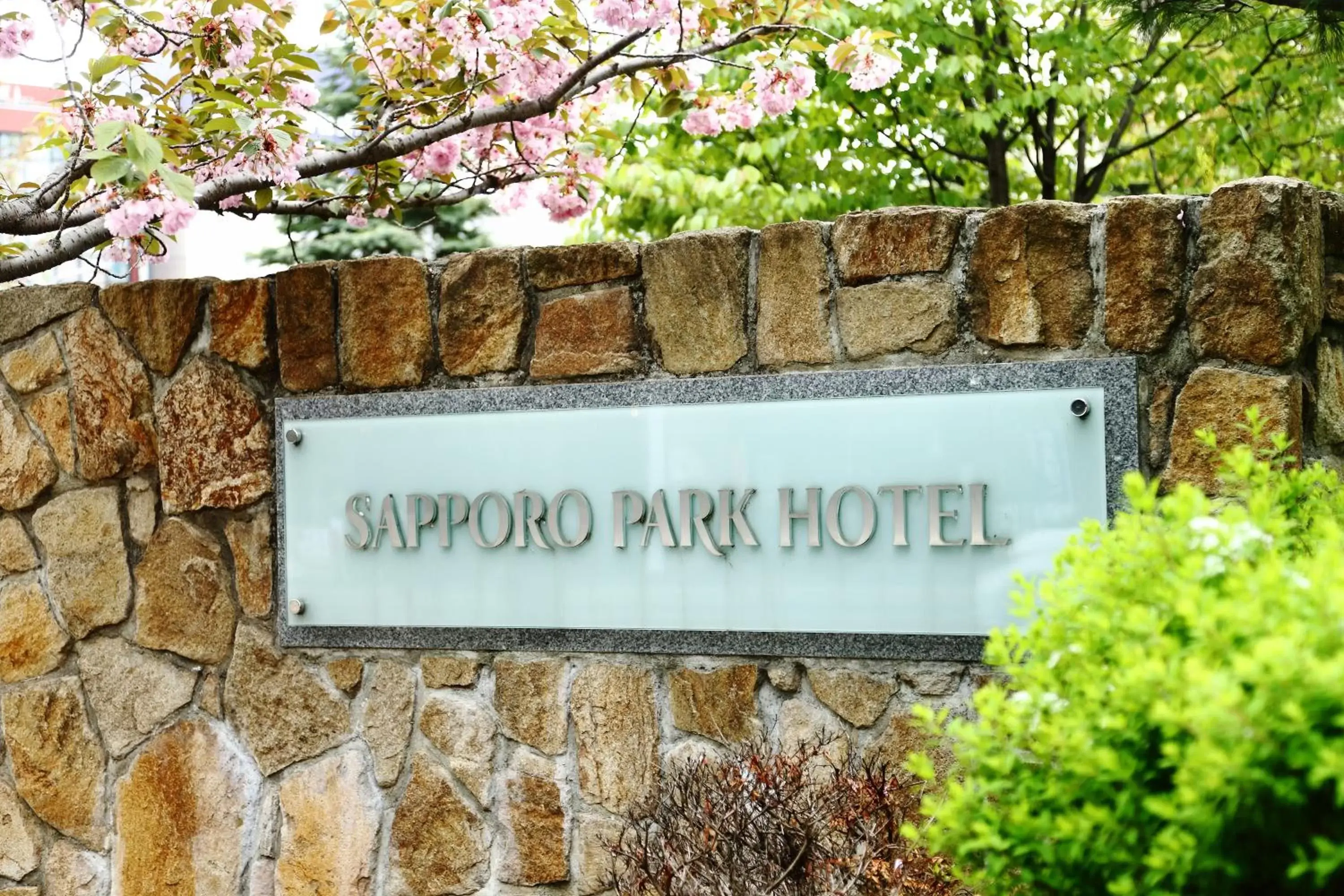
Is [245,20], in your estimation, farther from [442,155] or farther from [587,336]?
[587,336]

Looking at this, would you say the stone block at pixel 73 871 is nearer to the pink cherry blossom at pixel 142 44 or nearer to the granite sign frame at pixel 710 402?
the granite sign frame at pixel 710 402

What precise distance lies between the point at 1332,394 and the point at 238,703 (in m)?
2.52

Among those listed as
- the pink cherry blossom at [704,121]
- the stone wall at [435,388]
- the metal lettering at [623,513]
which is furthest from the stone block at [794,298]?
the pink cherry blossom at [704,121]

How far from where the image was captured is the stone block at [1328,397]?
2.52 m

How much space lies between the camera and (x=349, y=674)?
310 cm

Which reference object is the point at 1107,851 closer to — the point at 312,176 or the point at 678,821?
the point at 678,821

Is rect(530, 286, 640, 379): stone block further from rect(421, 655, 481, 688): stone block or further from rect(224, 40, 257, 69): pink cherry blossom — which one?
rect(224, 40, 257, 69): pink cherry blossom

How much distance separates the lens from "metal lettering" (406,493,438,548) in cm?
303

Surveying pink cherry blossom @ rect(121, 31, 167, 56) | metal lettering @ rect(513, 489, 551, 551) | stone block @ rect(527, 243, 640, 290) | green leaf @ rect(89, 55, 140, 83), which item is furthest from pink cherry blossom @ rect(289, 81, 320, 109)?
metal lettering @ rect(513, 489, 551, 551)

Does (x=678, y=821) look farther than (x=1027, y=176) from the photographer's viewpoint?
No

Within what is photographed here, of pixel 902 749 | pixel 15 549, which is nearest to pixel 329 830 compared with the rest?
pixel 15 549

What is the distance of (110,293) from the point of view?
332 centimetres

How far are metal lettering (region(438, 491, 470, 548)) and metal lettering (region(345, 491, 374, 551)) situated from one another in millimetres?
191

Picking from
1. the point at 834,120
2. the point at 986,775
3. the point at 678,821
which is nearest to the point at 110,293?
the point at 678,821
